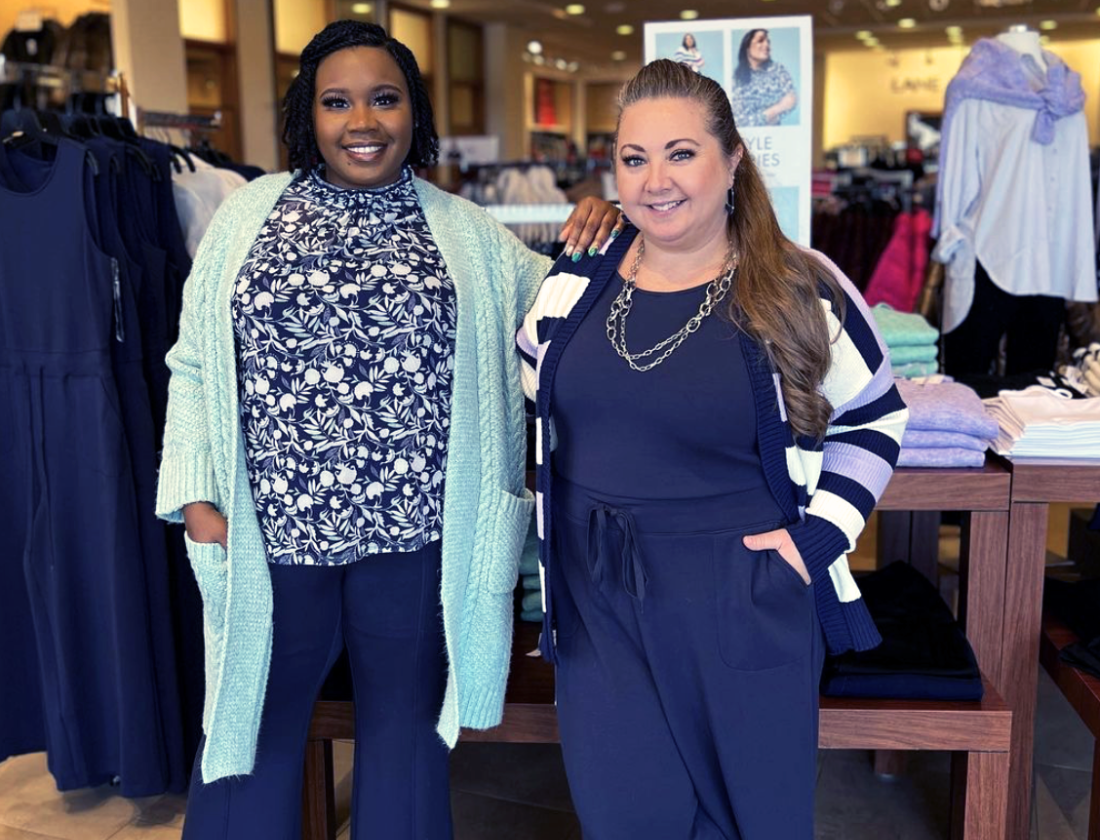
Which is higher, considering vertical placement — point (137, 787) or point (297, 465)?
point (297, 465)

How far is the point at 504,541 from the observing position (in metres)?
1.74

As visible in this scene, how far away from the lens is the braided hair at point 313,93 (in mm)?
1594

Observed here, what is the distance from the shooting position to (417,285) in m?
1.60

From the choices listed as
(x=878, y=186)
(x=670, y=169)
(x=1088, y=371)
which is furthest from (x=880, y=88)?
(x=670, y=169)

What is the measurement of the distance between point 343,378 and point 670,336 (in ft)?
1.56

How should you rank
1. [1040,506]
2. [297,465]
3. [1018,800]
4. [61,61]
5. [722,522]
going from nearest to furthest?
[722,522]
[297,465]
[1040,506]
[1018,800]
[61,61]

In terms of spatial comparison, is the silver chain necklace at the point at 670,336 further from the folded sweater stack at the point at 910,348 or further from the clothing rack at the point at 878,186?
the clothing rack at the point at 878,186

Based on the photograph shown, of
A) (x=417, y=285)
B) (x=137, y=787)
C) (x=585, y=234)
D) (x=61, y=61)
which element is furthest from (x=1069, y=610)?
(x=61, y=61)

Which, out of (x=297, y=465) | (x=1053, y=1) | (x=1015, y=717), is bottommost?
(x=1015, y=717)

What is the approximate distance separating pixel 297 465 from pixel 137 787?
118 centimetres

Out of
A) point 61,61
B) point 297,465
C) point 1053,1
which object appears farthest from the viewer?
point 1053,1

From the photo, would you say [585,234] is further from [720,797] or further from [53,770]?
[53,770]

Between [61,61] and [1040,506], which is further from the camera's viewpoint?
[61,61]

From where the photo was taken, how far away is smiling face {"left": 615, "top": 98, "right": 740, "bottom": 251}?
1403 mm
